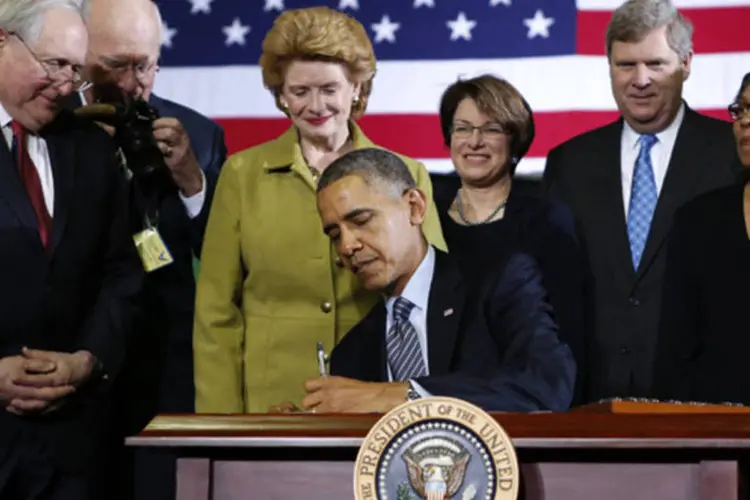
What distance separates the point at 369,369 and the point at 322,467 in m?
0.84

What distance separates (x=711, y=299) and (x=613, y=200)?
0.43m

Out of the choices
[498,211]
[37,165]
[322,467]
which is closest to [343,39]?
[498,211]

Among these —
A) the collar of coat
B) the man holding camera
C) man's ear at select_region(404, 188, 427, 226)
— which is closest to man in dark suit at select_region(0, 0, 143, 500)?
the man holding camera

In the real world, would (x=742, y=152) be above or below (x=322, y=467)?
above

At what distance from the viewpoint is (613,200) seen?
373 centimetres

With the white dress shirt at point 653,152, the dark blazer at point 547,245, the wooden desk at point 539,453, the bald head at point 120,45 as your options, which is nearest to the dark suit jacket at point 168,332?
the bald head at point 120,45

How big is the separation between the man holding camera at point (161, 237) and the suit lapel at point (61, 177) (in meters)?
0.30

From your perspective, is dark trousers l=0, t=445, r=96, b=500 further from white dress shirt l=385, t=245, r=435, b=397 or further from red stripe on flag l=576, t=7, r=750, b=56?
red stripe on flag l=576, t=7, r=750, b=56

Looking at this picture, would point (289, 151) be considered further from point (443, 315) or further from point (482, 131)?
point (443, 315)

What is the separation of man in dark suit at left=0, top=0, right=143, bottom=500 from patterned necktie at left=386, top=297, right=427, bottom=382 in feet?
2.31

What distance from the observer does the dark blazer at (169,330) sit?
3807 millimetres

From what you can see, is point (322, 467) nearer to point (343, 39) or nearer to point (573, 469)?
point (573, 469)

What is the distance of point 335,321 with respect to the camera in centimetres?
357

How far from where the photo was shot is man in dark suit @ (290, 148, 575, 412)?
3.10 metres
